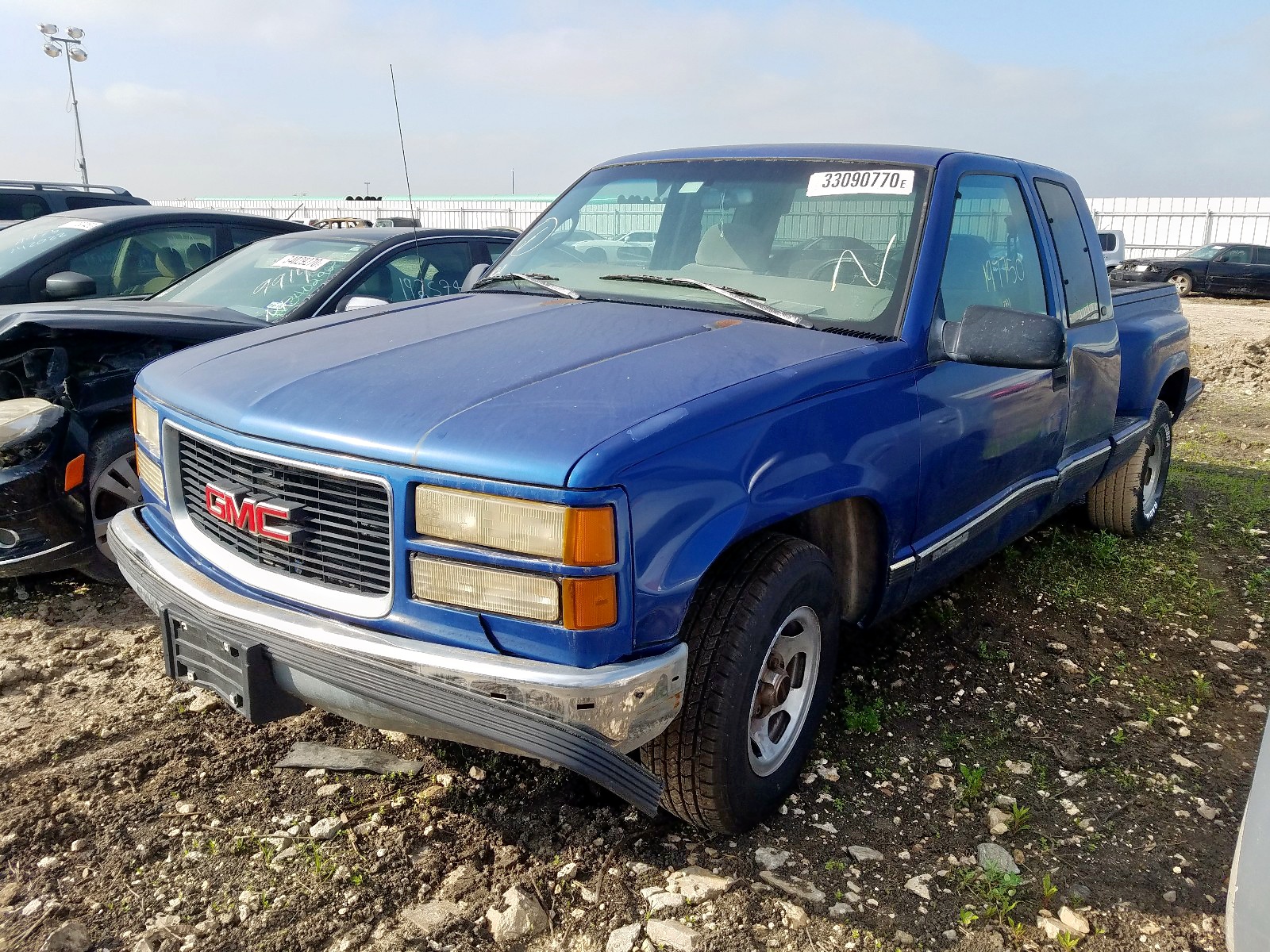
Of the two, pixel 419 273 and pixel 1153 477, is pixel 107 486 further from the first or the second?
pixel 1153 477

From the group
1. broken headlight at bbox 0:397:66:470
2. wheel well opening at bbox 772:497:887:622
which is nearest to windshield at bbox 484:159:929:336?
wheel well opening at bbox 772:497:887:622

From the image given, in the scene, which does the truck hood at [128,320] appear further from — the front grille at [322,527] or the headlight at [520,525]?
the headlight at [520,525]

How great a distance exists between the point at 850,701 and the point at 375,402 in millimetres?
2004

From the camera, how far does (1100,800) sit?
114 inches

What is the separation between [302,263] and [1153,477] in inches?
190

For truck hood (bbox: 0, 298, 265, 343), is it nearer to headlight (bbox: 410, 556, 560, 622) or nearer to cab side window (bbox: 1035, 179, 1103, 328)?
headlight (bbox: 410, 556, 560, 622)

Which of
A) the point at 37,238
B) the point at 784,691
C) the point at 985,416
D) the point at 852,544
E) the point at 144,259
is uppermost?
the point at 37,238

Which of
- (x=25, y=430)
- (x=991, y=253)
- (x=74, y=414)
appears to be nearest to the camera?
(x=991, y=253)

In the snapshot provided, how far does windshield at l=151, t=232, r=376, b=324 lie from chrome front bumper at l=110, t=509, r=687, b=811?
2.89 metres

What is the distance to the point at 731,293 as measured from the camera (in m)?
3.06

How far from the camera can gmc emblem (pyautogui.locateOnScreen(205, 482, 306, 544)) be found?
227 cm

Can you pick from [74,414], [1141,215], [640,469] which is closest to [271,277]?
[74,414]

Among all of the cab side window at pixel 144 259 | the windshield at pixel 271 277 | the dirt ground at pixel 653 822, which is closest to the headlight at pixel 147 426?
the dirt ground at pixel 653 822

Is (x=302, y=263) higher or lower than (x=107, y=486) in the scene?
higher
